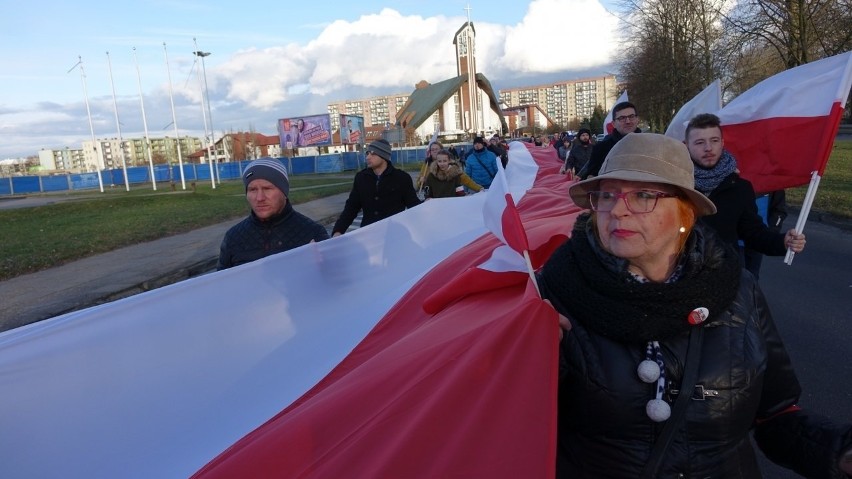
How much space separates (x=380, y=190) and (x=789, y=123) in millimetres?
4196

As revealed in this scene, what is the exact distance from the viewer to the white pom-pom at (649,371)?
185cm

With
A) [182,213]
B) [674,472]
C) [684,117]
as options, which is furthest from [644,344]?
[182,213]

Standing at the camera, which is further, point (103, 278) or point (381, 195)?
point (103, 278)

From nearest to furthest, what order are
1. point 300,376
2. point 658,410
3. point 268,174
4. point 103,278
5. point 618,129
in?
1. point 658,410
2. point 300,376
3. point 268,174
4. point 618,129
5. point 103,278

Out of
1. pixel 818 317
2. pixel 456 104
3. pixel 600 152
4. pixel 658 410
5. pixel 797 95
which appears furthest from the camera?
pixel 456 104

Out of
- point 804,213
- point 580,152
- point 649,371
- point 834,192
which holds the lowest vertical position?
point 834,192

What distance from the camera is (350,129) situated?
78.4 metres

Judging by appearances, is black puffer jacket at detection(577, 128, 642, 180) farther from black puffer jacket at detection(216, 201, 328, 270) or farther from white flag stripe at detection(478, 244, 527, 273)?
white flag stripe at detection(478, 244, 527, 273)

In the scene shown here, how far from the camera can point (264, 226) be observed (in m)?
4.38

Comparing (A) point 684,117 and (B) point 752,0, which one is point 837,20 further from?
→ (A) point 684,117

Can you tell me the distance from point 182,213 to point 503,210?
22.9m

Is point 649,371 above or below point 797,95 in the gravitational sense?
below

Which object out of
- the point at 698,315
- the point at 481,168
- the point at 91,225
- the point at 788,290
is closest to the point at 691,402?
the point at 698,315

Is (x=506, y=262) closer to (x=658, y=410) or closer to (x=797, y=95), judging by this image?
(x=658, y=410)
